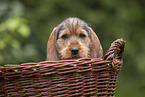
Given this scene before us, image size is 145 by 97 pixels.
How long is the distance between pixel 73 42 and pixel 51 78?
1476 millimetres

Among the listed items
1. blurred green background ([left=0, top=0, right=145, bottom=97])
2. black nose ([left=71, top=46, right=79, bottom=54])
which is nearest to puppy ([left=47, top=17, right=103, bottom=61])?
black nose ([left=71, top=46, right=79, bottom=54])

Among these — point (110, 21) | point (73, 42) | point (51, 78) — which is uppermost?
point (110, 21)

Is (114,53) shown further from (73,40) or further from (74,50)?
(73,40)

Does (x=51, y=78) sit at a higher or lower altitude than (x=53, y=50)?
lower

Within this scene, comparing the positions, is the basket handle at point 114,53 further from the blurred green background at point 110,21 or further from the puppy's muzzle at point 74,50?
the blurred green background at point 110,21

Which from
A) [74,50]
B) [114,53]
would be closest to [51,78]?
[114,53]

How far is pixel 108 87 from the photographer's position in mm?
2973

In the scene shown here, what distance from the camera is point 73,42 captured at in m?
4.11

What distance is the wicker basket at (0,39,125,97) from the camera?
268 centimetres

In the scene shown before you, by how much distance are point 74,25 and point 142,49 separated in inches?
206

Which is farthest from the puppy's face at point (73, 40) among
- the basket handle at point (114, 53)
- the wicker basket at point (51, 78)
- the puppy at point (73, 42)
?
the wicker basket at point (51, 78)

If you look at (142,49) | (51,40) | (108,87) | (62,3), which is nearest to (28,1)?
(62,3)

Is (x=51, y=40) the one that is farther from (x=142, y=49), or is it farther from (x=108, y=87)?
(x=142, y=49)

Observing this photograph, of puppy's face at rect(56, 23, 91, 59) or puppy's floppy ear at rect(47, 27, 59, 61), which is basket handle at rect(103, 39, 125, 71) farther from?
puppy's floppy ear at rect(47, 27, 59, 61)
